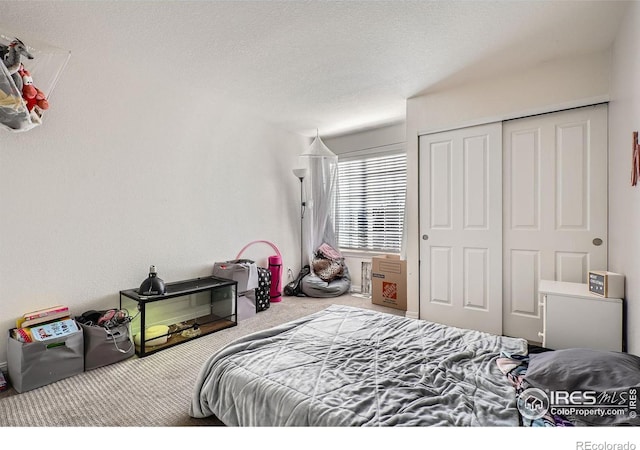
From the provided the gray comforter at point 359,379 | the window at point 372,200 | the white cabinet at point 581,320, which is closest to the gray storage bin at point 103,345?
the gray comforter at point 359,379

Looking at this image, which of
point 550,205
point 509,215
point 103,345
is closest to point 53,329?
point 103,345

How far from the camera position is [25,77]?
211 cm

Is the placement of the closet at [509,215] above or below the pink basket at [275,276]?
above

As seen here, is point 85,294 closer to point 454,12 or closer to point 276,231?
point 276,231

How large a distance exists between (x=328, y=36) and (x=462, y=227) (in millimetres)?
2255

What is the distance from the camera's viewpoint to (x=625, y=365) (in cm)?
124

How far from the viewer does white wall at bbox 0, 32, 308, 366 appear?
7.95 ft

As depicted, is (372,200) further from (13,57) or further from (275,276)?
(13,57)

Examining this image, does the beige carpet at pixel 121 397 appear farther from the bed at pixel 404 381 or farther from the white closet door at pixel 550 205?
the white closet door at pixel 550 205

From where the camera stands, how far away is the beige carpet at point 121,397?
1.78m

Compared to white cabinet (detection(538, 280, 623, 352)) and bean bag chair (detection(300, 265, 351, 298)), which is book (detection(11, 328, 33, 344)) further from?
white cabinet (detection(538, 280, 623, 352))

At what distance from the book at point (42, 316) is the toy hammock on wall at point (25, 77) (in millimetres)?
1347
